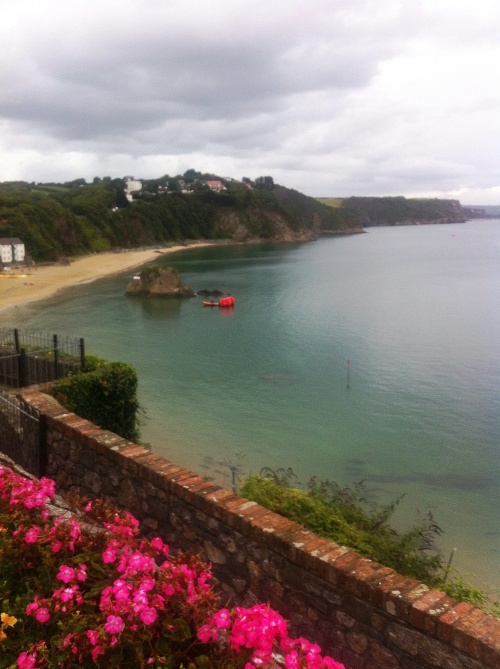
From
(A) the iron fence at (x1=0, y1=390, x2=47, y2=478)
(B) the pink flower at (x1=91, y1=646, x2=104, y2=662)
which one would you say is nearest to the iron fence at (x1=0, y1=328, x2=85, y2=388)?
(A) the iron fence at (x1=0, y1=390, x2=47, y2=478)

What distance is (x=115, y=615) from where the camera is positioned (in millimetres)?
3355

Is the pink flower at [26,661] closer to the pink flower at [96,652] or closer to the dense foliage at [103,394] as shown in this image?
the pink flower at [96,652]

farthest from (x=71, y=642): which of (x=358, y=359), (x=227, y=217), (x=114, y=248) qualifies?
(x=227, y=217)

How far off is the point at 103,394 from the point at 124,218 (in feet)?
382

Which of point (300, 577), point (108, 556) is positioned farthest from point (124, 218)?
point (108, 556)

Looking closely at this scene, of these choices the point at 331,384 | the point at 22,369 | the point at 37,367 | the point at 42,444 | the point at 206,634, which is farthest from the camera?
the point at 331,384

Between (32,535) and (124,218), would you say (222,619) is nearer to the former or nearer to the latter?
(32,535)

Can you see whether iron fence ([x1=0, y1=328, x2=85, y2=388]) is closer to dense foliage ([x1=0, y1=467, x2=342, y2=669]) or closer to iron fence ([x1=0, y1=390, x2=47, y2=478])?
iron fence ([x1=0, y1=390, x2=47, y2=478])

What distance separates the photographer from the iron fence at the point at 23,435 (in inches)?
311

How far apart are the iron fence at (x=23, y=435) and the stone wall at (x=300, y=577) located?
4.09 ft

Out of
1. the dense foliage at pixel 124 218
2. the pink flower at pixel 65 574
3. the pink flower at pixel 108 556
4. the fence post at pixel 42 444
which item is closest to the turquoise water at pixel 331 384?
the fence post at pixel 42 444

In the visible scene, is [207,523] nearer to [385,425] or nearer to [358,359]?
[385,425]

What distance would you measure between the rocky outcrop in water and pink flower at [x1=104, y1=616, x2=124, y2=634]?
55194 mm

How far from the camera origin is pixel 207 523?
5508 millimetres
